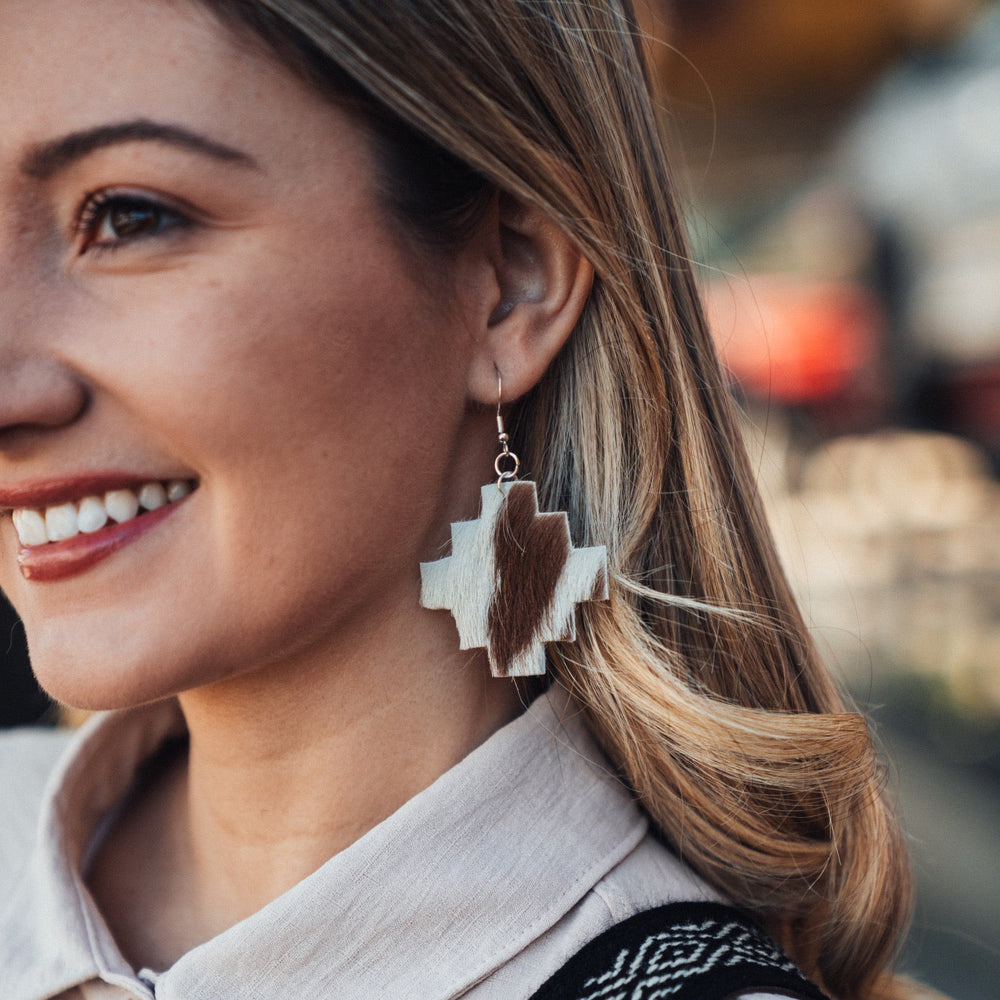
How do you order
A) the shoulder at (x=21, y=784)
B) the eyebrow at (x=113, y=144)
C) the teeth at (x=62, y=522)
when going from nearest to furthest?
1. the eyebrow at (x=113, y=144)
2. the teeth at (x=62, y=522)
3. the shoulder at (x=21, y=784)

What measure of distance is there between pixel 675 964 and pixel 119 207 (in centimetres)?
92

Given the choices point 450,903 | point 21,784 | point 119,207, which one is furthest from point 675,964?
point 21,784

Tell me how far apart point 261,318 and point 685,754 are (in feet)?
2.19

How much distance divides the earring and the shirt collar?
0.11 metres

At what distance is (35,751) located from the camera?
1796 mm

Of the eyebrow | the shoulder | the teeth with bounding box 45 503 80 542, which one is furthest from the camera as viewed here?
the shoulder

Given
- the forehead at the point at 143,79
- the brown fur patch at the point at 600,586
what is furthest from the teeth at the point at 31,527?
the brown fur patch at the point at 600,586

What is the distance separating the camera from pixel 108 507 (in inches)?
46.1

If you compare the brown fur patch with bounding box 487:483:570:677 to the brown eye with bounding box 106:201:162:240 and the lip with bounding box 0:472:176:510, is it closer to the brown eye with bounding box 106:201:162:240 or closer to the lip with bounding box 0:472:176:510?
the lip with bounding box 0:472:176:510

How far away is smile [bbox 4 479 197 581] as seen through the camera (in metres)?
1.16

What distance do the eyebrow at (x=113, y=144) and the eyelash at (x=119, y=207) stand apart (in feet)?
0.14

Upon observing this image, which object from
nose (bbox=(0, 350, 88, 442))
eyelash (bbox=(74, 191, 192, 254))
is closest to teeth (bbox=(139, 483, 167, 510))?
nose (bbox=(0, 350, 88, 442))

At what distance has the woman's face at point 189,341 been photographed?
3.58ft

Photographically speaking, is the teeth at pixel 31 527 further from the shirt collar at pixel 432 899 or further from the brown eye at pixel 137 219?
the shirt collar at pixel 432 899
